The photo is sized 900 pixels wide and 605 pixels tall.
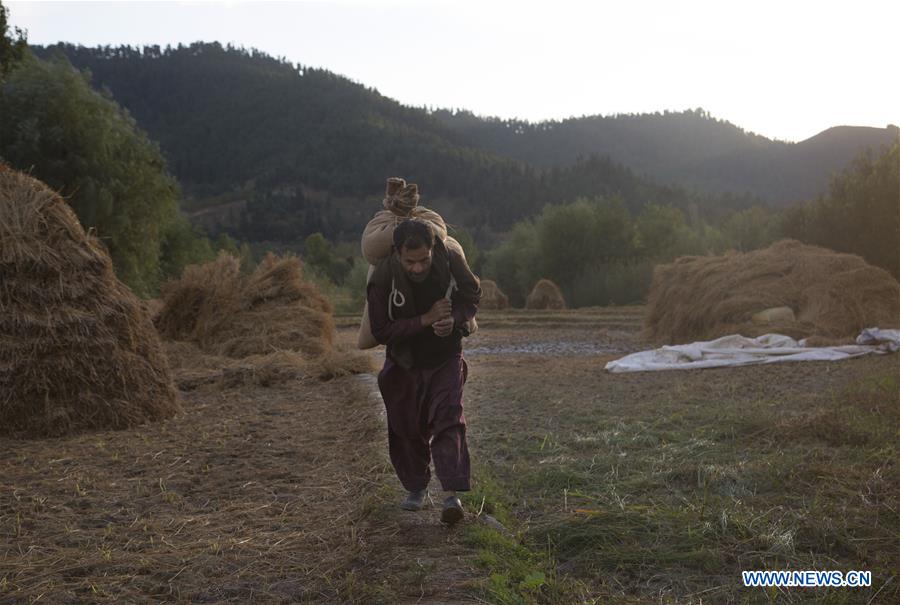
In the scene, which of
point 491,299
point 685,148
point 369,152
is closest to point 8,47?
point 491,299

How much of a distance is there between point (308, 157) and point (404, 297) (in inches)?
3445

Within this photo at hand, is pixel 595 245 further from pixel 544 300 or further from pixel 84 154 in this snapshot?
pixel 84 154

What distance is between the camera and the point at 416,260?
12.1 ft

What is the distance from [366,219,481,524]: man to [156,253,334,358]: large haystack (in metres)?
7.73

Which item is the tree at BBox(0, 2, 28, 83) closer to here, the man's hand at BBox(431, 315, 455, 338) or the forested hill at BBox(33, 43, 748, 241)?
the man's hand at BBox(431, 315, 455, 338)

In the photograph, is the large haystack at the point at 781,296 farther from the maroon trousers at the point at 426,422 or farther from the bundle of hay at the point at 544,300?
the bundle of hay at the point at 544,300

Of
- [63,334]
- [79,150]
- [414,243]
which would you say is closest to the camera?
[414,243]

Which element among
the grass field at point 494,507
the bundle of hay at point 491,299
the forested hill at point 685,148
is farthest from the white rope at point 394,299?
the forested hill at point 685,148

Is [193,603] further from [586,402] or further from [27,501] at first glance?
[586,402]

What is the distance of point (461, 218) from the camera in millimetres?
78625

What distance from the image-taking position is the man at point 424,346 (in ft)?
12.1

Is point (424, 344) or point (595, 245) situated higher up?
point (595, 245)

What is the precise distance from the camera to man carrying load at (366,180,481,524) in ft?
12.1

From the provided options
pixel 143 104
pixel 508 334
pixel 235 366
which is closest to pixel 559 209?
pixel 508 334
